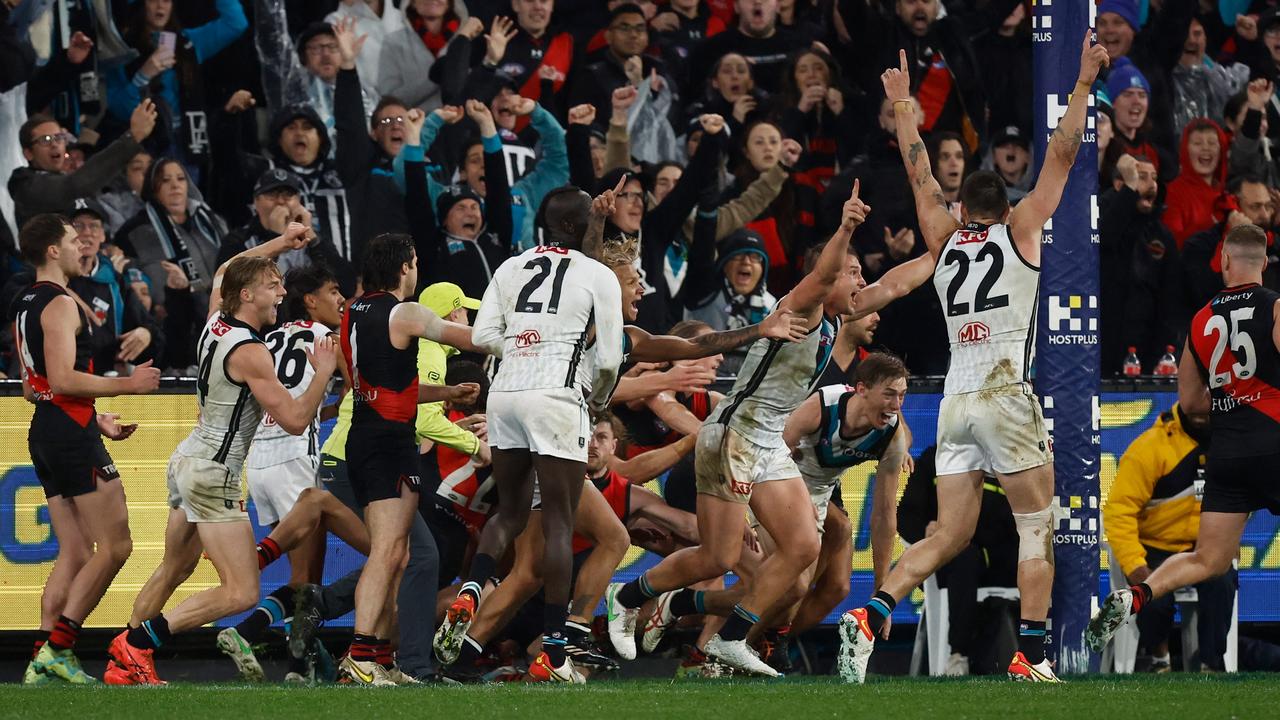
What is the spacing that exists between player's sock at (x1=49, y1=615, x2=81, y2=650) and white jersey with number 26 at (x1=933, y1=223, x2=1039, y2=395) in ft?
17.0

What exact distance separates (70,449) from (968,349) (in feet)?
17.3

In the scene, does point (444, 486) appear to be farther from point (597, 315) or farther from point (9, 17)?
point (9, 17)

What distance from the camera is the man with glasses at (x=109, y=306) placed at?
11867 mm

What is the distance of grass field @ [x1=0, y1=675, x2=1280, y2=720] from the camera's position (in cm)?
712

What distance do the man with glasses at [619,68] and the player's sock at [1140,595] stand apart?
675 cm

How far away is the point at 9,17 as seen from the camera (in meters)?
13.8

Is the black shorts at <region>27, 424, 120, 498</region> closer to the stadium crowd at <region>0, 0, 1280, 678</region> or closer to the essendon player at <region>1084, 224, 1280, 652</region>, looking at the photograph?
the stadium crowd at <region>0, 0, 1280, 678</region>

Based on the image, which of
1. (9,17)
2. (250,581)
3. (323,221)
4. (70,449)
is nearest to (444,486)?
(250,581)

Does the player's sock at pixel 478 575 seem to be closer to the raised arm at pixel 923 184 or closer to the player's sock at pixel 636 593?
the player's sock at pixel 636 593

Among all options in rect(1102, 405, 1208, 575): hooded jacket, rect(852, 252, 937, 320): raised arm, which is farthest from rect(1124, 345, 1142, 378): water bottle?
rect(852, 252, 937, 320): raised arm

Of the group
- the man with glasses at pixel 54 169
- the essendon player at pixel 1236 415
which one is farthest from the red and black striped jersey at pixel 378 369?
the man with glasses at pixel 54 169

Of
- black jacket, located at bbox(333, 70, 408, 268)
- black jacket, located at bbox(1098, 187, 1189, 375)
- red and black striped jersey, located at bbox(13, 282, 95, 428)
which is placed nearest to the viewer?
red and black striped jersey, located at bbox(13, 282, 95, 428)

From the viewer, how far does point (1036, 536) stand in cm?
872

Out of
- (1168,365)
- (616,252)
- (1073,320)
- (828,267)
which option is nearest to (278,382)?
(616,252)
